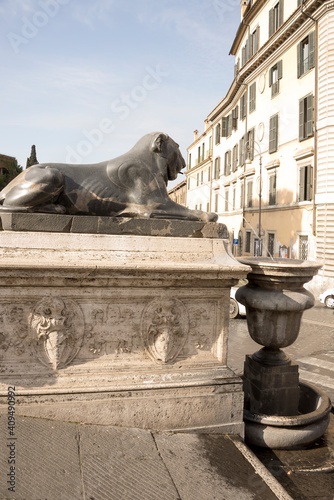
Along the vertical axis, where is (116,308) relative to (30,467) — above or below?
above

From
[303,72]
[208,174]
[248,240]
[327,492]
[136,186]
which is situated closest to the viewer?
[327,492]

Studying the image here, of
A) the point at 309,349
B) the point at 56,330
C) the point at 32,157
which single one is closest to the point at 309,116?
the point at 309,349

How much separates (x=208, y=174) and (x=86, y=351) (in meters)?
35.5

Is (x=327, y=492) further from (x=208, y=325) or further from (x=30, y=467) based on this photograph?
(x=30, y=467)

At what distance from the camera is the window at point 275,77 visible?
63.2ft

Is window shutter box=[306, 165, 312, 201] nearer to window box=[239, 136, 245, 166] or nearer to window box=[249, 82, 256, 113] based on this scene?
window box=[249, 82, 256, 113]

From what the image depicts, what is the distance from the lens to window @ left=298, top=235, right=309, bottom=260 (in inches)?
661

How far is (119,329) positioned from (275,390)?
1337 mm

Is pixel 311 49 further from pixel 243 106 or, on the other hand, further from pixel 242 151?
pixel 242 151

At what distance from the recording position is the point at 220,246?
109 inches

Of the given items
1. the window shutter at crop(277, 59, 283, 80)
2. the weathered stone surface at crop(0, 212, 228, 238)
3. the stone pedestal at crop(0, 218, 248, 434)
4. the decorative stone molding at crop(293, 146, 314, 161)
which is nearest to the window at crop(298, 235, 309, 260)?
the decorative stone molding at crop(293, 146, 314, 161)

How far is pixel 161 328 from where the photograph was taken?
262cm

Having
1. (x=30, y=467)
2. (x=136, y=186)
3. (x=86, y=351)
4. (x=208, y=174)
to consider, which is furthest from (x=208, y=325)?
(x=208, y=174)

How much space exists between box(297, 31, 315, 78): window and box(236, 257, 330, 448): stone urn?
15.9 m
